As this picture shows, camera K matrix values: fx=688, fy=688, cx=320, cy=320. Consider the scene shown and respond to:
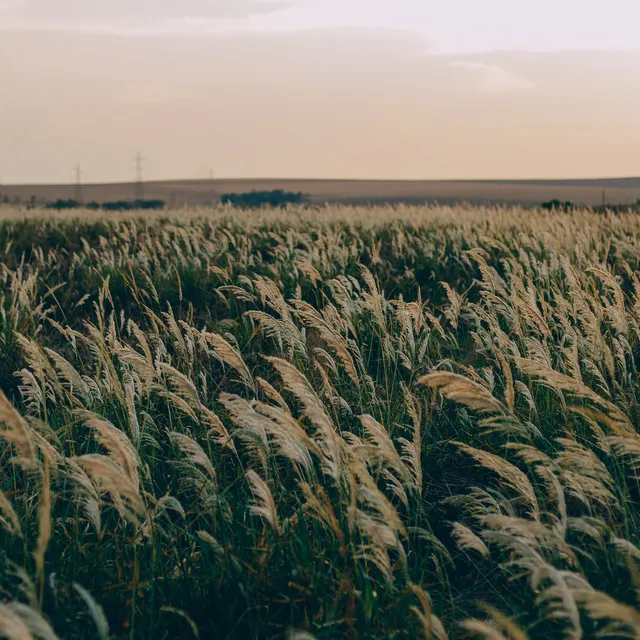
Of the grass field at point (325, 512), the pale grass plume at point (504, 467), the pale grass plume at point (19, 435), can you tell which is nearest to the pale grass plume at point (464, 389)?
the grass field at point (325, 512)

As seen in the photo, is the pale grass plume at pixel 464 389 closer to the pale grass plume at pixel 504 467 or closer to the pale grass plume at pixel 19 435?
the pale grass plume at pixel 504 467

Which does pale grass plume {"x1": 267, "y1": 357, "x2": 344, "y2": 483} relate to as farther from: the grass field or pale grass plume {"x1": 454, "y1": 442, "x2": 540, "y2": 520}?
pale grass plume {"x1": 454, "y1": 442, "x2": 540, "y2": 520}

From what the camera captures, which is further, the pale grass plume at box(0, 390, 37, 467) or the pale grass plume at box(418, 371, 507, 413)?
the pale grass plume at box(418, 371, 507, 413)

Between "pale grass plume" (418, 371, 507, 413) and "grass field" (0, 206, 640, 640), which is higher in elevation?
"pale grass plume" (418, 371, 507, 413)

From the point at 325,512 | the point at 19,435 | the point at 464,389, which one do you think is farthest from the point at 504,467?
the point at 19,435

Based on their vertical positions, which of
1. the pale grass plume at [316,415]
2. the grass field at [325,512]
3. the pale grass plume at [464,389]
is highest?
the pale grass plume at [464,389]

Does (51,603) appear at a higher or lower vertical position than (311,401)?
lower

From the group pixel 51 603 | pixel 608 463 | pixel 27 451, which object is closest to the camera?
pixel 27 451

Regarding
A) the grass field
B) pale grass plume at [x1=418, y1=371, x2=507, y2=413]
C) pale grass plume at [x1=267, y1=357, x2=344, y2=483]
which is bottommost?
the grass field

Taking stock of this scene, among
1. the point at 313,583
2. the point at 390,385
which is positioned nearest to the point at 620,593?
the point at 313,583

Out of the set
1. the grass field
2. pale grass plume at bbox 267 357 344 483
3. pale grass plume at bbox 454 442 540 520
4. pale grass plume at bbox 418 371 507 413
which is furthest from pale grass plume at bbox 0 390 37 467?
pale grass plume at bbox 454 442 540 520

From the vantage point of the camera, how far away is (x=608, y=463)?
123 inches

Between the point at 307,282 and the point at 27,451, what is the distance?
5.17 meters

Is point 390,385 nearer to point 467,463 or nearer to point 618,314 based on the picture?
point 467,463
